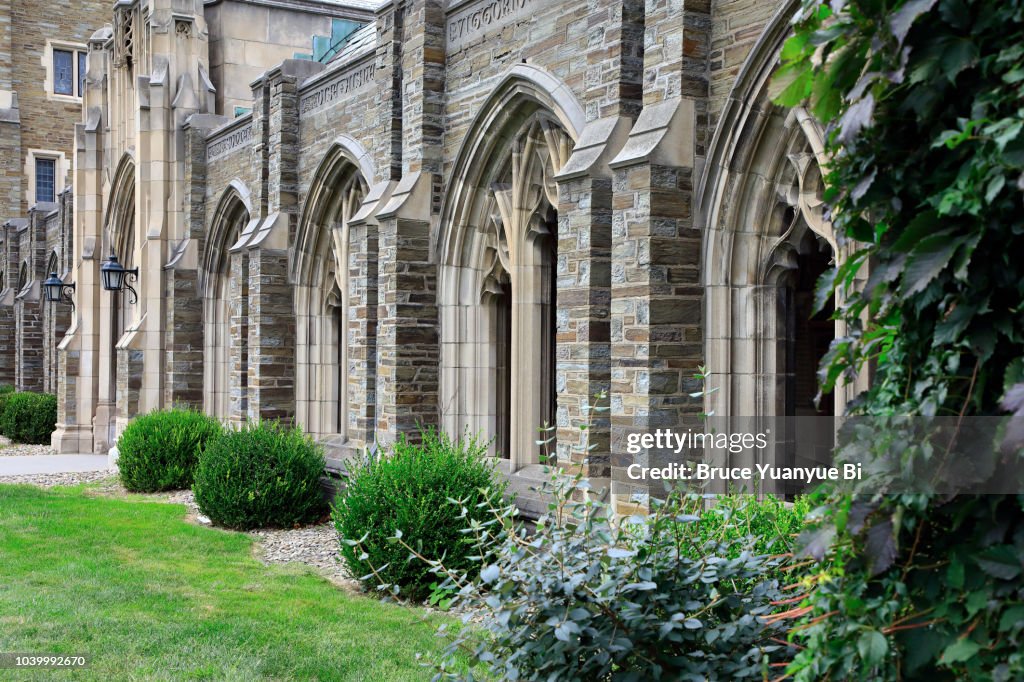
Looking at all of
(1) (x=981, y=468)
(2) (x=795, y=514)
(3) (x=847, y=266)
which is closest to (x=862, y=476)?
(1) (x=981, y=468)

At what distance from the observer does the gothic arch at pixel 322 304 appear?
566 inches

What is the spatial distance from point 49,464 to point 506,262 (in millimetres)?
12815

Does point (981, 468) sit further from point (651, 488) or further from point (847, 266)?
point (651, 488)

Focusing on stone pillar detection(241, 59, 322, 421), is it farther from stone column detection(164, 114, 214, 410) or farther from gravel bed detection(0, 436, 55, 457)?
gravel bed detection(0, 436, 55, 457)

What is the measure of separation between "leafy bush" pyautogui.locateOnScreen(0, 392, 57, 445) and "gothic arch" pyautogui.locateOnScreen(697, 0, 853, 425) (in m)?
21.6

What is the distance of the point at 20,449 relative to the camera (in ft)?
78.0

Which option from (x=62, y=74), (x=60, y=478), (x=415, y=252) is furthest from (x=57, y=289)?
A: (x=415, y=252)

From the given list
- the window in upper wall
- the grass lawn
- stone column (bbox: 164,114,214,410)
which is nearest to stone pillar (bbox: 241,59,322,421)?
stone column (bbox: 164,114,214,410)

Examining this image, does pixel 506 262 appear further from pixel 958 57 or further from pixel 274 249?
pixel 958 57

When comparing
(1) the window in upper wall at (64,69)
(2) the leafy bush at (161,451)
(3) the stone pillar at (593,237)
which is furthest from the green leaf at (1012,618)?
(1) the window in upper wall at (64,69)

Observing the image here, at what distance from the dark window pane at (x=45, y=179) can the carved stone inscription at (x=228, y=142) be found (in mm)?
16970

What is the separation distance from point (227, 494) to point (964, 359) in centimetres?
1023

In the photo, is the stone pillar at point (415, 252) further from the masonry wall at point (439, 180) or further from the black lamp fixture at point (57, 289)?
the black lamp fixture at point (57, 289)

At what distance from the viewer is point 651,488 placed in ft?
25.4
